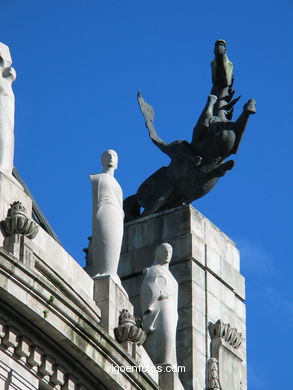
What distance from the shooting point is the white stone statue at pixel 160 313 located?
36.3m

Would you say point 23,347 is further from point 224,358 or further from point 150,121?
point 150,121

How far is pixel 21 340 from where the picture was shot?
32.4 metres

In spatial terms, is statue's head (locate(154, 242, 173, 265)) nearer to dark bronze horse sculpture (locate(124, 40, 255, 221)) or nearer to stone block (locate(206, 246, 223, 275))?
stone block (locate(206, 246, 223, 275))

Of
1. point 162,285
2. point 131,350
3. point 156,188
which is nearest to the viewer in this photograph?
point 131,350

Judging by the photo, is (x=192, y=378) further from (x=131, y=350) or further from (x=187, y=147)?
(x=187, y=147)

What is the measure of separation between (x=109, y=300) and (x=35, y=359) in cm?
260

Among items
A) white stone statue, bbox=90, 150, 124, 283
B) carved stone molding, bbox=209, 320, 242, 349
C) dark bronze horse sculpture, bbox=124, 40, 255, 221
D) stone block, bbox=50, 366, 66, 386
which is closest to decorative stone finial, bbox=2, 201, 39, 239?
stone block, bbox=50, 366, 66, 386

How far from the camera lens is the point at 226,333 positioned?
128 feet

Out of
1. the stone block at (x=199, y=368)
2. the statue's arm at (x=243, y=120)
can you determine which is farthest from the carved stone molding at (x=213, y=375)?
the statue's arm at (x=243, y=120)

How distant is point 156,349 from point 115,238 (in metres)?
2.30

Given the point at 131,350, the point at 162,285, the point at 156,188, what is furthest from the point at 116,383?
the point at 156,188

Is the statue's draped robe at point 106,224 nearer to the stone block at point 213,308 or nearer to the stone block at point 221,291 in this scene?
the stone block at point 213,308

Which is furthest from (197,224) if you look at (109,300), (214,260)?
(109,300)

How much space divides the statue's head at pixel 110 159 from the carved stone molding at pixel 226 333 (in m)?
4.46
